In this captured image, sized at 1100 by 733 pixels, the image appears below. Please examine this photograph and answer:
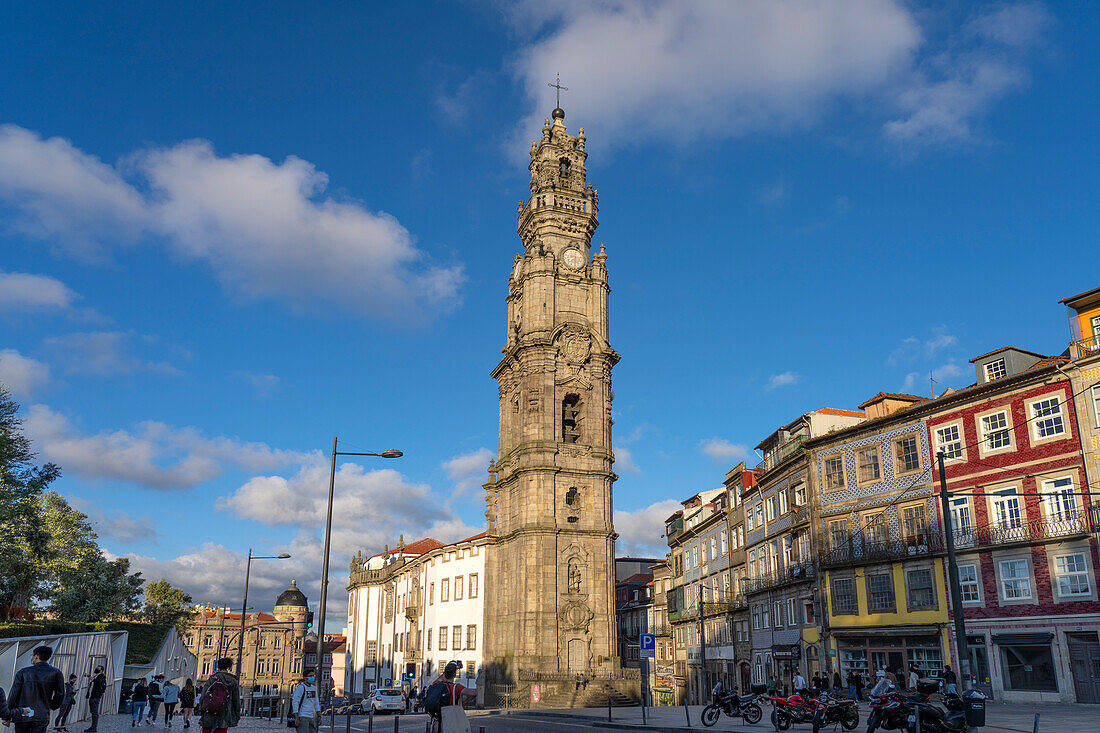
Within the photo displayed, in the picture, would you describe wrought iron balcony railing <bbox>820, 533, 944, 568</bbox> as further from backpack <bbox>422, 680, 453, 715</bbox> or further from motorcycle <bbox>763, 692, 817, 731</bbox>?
backpack <bbox>422, 680, 453, 715</bbox>

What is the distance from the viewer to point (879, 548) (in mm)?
37219

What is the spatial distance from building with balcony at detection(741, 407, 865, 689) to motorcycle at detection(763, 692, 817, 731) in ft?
58.9

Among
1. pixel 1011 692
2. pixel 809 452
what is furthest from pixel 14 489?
pixel 1011 692

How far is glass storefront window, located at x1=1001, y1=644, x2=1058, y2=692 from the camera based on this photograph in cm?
3138

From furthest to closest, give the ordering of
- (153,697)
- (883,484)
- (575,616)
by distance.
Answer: (575,616) < (883,484) < (153,697)

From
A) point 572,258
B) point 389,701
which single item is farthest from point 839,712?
point 572,258

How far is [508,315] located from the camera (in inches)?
2477

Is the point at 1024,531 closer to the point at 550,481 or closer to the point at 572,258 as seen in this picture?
the point at 550,481

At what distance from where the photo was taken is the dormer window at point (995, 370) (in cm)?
3632

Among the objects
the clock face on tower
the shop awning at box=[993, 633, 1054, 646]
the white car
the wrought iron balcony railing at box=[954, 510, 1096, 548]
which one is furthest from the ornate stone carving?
the shop awning at box=[993, 633, 1054, 646]

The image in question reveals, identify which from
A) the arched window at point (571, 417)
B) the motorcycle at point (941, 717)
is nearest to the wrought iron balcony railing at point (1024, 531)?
the motorcycle at point (941, 717)

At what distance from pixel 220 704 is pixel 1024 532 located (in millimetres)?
31332

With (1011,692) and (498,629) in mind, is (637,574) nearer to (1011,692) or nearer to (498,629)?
(498,629)

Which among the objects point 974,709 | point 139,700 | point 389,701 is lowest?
point 389,701
